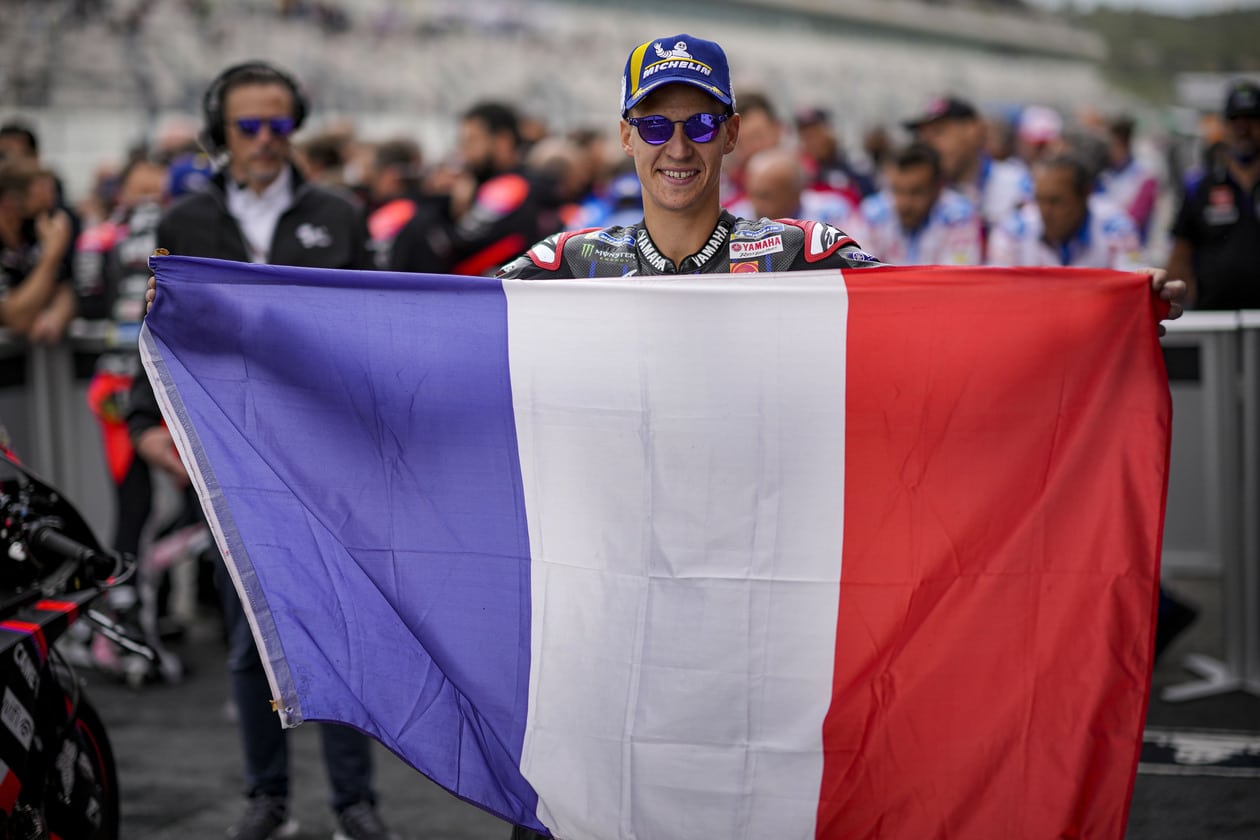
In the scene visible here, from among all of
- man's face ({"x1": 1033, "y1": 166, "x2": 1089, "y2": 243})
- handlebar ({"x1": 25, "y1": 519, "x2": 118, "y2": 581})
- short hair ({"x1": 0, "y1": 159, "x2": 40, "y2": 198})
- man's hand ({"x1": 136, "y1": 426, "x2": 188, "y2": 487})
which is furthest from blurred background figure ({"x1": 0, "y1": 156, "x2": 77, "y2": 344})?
man's face ({"x1": 1033, "y1": 166, "x2": 1089, "y2": 243})

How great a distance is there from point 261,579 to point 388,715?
45 centimetres

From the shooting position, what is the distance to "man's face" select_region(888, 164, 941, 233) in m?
7.47

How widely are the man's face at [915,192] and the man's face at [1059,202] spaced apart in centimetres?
89

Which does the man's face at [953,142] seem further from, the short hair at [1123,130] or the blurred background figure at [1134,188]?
the short hair at [1123,130]

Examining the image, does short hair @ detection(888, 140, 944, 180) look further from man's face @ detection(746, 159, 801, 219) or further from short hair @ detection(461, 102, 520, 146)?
short hair @ detection(461, 102, 520, 146)

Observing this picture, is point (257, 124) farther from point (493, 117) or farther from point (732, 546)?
point (493, 117)

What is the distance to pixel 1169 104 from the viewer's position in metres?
54.1

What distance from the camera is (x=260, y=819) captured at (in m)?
4.43

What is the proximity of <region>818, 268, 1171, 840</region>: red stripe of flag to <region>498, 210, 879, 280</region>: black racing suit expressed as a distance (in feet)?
0.48

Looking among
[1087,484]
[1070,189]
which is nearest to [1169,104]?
[1070,189]

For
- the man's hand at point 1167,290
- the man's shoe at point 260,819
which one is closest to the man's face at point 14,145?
the man's shoe at point 260,819

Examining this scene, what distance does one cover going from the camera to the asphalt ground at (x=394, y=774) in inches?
188

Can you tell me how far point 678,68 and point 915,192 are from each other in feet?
14.6

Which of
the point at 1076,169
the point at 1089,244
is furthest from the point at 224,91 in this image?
the point at 1089,244
